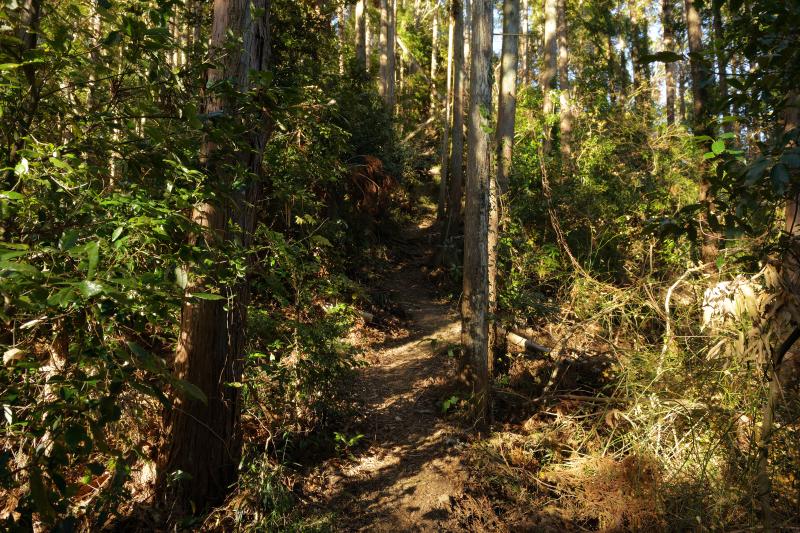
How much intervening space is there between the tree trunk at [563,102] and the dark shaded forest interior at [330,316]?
147cm

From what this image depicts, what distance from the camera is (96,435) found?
1.42 meters

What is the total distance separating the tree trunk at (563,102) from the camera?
12.2m

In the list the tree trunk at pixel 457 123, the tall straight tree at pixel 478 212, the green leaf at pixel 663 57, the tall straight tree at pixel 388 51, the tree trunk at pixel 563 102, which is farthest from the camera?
the tall straight tree at pixel 388 51

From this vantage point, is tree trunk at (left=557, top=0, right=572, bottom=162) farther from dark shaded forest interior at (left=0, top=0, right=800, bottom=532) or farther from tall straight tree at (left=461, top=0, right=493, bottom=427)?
tall straight tree at (left=461, top=0, right=493, bottom=427)

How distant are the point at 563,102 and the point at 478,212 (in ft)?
25.0

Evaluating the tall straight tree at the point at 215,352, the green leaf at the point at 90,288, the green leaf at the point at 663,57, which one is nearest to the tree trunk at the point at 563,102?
the tall straight tree at the point at 215,352

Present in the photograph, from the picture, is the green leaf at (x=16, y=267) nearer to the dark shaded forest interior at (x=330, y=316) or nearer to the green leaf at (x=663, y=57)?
the dark shaded forest interior at (x=330, y=316)

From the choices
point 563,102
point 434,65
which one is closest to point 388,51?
point 434,65

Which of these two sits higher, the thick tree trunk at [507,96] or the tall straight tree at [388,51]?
the tall straight tree at [388,51]

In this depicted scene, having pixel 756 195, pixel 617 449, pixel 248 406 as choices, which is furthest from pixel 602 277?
pixel 756 195

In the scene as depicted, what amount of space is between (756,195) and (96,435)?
2.56 m

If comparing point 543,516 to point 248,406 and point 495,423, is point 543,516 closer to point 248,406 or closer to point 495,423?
point 495,423

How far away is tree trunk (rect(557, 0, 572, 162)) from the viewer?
12179mm

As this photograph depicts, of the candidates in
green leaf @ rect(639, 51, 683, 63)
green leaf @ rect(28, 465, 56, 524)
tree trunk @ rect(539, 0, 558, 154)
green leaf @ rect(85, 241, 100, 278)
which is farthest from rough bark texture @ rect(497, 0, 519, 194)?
green leaf @ rect(28, 465, 56, 524)
